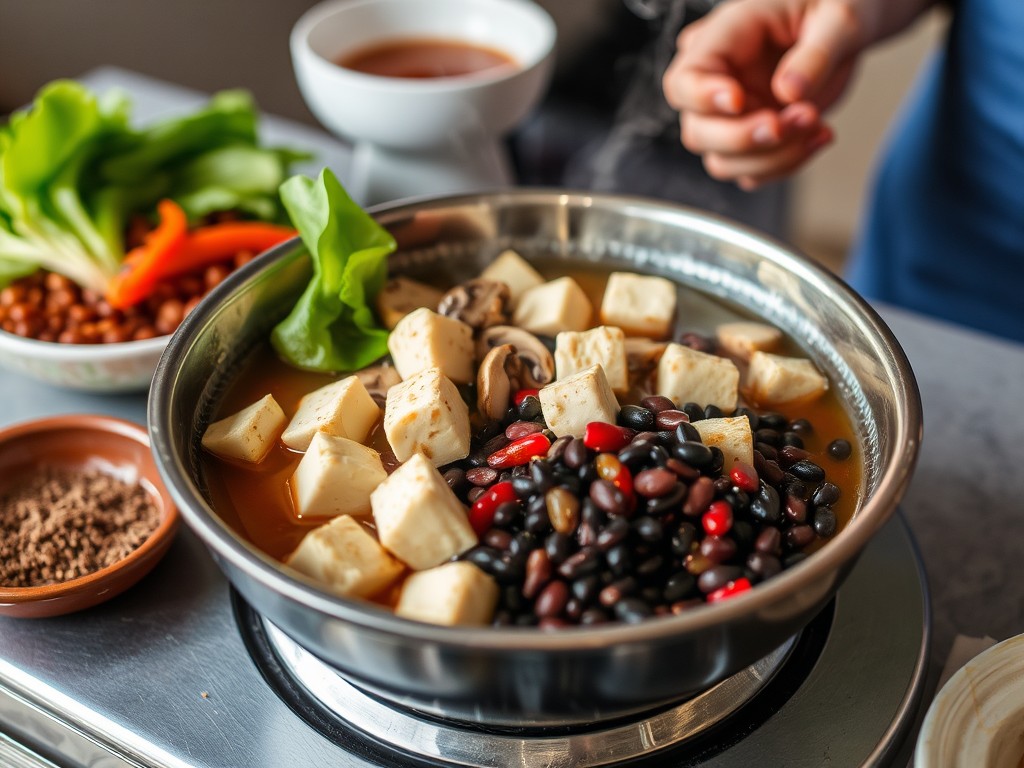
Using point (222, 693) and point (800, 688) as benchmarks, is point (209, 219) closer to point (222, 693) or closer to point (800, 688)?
point (222, 693)

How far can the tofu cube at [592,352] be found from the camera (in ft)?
5.43

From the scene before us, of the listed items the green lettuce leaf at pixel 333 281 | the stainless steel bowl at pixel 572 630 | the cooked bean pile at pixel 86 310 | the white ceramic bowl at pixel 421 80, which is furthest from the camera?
the white ceramic bowl at pixel 421 80

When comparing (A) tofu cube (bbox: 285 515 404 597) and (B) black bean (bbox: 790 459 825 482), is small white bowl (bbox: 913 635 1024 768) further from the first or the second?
(A) tofu cube (bbox: 285 515 404 597)

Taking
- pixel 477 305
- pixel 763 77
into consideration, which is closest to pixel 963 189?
pixel 763 77

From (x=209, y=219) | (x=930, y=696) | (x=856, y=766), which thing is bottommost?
(x=930, y=696)

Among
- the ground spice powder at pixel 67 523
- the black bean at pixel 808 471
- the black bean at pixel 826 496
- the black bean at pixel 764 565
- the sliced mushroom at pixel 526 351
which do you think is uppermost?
the black bean at pixel 764 565

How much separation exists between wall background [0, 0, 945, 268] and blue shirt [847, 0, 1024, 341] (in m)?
1.88

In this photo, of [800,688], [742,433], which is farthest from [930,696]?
[742,433]

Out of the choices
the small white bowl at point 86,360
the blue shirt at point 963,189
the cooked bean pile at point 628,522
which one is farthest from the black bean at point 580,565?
the blue shirt at point 963,189

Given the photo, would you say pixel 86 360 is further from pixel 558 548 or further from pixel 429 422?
pixel 558 548

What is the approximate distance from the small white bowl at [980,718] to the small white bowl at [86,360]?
5.20ft

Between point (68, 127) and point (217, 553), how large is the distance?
1674 mm

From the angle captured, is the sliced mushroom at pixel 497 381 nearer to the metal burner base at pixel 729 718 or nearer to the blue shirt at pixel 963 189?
the metal burner base at pixel 729 718

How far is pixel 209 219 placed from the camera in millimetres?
2449
